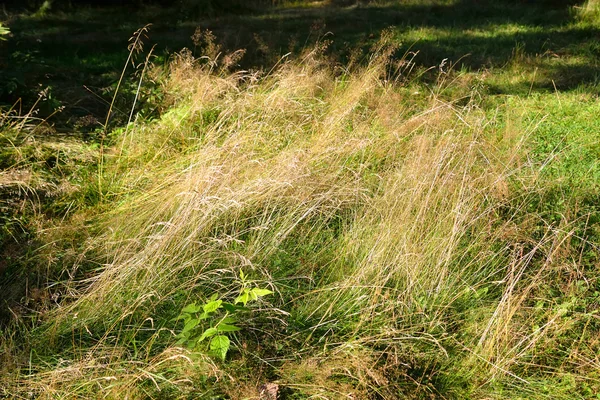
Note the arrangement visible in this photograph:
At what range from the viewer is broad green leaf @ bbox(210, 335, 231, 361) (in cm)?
260

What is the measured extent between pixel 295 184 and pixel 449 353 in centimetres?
133

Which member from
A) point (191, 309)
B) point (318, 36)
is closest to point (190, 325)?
point (191, 309)

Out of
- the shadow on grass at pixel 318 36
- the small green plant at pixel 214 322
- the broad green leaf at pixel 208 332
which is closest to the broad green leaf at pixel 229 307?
the small green plant at pixel 214 322

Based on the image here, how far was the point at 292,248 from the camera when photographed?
3.45 metres

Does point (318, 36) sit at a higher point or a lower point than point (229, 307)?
higher

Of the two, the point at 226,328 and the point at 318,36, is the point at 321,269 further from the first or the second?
the point at 318,36

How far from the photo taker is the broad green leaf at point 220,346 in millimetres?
2598

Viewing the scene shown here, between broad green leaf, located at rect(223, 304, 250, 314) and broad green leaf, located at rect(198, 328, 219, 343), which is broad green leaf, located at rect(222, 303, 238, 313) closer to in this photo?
broad green leaf, located at rect(223, 304, 250, 314)

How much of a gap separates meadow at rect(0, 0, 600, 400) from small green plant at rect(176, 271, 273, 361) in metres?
0.02

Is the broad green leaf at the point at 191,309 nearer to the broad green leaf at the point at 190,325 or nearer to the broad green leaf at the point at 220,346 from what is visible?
the broad green leaf at the point at 190,325

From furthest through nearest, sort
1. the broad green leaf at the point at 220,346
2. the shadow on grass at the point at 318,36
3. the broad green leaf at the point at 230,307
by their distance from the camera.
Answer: the shadow on grass at the point at 318,36 < the broad green leaf at the point at 230,307 < the broad green leaf at the point at 220,346

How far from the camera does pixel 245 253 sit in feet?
10.7

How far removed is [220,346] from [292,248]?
3.12ft

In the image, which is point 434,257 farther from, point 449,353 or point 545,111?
point 545,111
